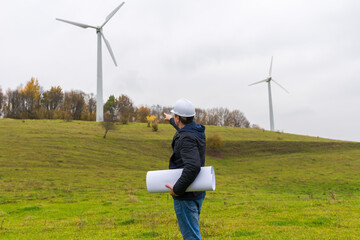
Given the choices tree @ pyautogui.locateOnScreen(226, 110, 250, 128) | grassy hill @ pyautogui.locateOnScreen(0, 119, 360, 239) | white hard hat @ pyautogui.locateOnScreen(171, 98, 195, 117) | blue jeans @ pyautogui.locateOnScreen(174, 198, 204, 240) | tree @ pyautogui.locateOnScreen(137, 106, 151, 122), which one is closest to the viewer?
blue jeans @ pyautogui.locateOnScreen(174, 198, 204, 240)

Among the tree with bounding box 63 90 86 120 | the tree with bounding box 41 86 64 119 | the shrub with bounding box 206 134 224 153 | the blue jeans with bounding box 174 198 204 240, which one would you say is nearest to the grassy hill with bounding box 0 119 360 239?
the shrub with bounding box 206 134 224 153

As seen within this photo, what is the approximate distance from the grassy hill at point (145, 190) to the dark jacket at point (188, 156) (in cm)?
356

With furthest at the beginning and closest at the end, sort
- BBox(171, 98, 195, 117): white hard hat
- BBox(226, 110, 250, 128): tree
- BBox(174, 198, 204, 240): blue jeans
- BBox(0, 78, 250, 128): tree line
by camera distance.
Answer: BBox(226, 110, 250, 128): tree, BBox(0, 78, 250, 128): tree line, BBox(171, 98, 195, 117): white hard hat, BBox(174, 198, 204, 240): blue jeans

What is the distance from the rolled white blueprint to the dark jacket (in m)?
0.10

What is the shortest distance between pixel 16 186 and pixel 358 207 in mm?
22872

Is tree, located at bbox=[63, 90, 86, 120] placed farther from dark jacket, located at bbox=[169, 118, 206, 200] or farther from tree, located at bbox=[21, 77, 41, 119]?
dark jacket, located at bbox=[169, 118, 206, 200]

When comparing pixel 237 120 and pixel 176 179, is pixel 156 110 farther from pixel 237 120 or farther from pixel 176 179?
pixel 176 179

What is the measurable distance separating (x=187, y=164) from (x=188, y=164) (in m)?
0.01

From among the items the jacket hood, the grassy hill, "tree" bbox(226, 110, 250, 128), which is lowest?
the grassy hill

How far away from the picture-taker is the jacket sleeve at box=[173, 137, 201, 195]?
384 centimetres

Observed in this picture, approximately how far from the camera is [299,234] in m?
7.36

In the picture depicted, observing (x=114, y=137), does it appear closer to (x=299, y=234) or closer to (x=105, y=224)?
(x=105, y=224)

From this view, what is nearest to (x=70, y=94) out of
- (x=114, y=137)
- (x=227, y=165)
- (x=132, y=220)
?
(x=114, y=137)

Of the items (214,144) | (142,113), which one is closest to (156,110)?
(142,113)
